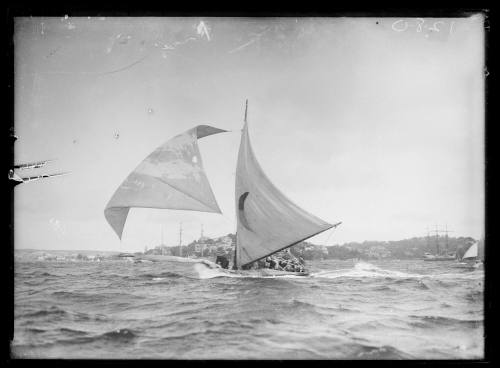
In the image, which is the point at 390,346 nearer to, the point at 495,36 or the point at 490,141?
the point at 490,141

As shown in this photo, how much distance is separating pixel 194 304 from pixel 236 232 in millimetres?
641

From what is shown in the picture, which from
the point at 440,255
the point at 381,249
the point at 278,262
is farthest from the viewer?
the point at 278,262

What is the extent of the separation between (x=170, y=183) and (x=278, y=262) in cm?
109

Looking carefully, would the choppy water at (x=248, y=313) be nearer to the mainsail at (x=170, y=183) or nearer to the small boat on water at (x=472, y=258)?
the small boat on water at (x=472, y=258)

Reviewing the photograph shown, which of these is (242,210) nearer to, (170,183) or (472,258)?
(170,183)

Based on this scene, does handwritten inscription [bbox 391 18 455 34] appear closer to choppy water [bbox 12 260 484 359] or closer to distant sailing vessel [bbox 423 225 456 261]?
distant sailing vessel [bbox 423 225 456 261]

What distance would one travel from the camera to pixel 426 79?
3336mm

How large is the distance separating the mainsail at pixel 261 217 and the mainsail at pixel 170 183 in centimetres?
24

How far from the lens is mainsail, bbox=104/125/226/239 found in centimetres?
335

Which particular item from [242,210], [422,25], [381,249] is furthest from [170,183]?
[422,25]

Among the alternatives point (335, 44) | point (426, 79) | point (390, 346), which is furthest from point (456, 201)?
point (335, 44)

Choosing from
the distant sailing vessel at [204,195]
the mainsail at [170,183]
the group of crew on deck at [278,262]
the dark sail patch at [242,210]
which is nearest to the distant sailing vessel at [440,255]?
the distant sailing vessel at [204,195]

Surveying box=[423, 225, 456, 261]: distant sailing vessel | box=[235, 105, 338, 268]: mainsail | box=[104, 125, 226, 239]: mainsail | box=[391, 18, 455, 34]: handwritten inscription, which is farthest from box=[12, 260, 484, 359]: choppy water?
box=[391, 18, 455, 34]: handwritten inscription

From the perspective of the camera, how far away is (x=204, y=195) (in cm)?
341
